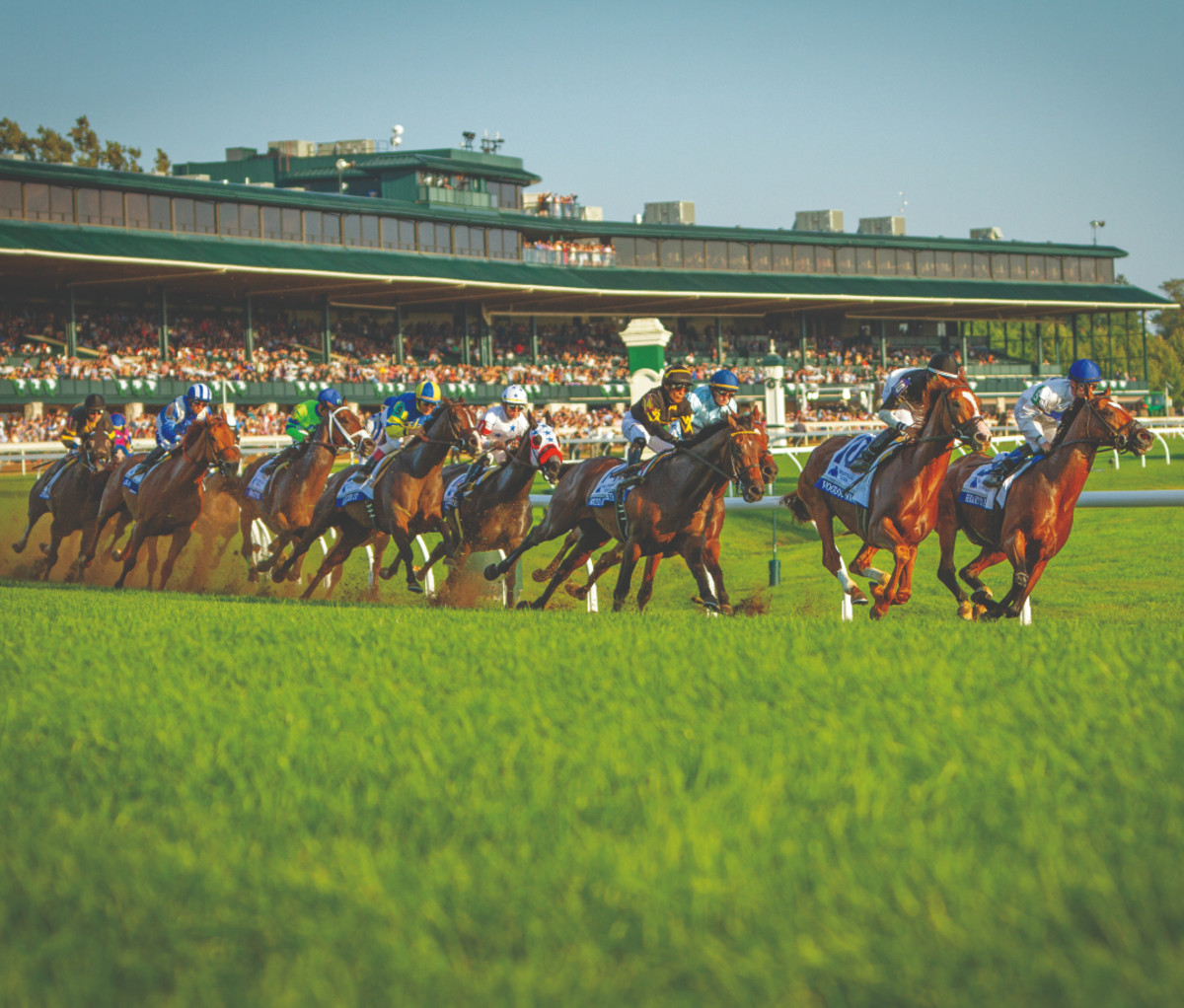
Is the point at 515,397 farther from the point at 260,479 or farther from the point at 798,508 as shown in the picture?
the point at 260,479

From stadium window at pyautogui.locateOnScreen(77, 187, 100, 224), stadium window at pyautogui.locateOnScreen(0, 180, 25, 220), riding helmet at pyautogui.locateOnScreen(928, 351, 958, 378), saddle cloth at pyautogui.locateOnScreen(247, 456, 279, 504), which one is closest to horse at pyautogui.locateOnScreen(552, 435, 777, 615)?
riding helmet at pyautogui.locateOnScreen(928, 351, 958, 378)

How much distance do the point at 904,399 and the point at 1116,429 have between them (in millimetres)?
1441

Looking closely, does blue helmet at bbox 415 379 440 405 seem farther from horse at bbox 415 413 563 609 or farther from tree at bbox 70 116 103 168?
tree at bbox 70 116 103 168

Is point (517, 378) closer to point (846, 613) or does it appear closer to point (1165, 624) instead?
point (846, 613)

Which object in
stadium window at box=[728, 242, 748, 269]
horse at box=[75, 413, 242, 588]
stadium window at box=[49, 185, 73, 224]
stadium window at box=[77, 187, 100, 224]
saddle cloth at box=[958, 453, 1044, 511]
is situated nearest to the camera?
saddle cloth at box=[958, 453, 1044, 511]

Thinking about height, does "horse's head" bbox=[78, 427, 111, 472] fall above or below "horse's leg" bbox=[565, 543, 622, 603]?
above

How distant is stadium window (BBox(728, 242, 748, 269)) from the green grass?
48243 mm

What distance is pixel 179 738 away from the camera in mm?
4117

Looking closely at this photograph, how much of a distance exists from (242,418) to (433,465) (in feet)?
73.7

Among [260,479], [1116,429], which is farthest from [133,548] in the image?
[1116,429]

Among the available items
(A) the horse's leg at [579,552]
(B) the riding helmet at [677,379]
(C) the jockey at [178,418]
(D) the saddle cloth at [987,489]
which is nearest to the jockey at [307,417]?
(C) the jockey at [178,418]

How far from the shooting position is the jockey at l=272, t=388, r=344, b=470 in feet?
42.3

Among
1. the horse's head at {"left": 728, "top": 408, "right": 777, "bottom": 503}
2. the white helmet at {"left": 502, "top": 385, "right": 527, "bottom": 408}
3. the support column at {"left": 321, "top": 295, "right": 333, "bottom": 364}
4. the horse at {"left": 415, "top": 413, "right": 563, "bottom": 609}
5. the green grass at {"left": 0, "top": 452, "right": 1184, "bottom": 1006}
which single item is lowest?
the green grass at {"left": 0, "top": 452, "right": 1184, "bottom": 1006}

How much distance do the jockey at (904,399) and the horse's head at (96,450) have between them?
28.0ft
